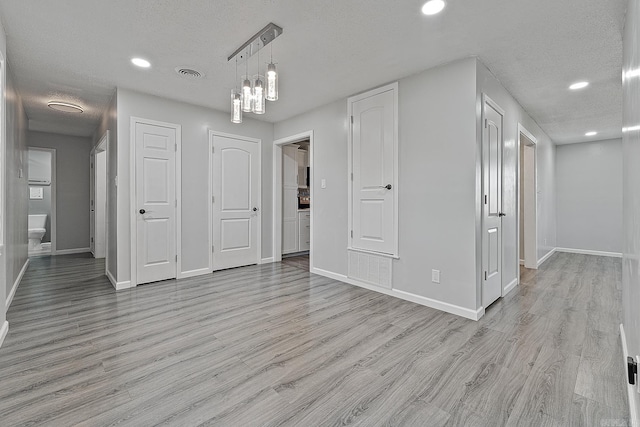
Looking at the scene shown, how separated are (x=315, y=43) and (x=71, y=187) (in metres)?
6.31

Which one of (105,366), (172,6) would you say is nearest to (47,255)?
(105,366)

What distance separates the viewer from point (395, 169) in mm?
3291

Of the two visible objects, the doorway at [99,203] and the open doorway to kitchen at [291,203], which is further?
the doorway at [99,203]

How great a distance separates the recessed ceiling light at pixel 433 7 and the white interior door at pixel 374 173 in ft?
3.95

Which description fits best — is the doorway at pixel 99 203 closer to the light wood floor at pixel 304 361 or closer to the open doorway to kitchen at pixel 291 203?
the light wood floor at pixel 304 361

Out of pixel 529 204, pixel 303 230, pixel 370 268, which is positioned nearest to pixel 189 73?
pixel 370 268

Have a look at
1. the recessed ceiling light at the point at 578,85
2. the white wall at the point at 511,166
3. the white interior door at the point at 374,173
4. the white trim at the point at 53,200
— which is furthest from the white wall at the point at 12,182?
the recessed ceiling light at the point at 578,85

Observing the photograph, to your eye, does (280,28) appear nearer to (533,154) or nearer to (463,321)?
(463,321)

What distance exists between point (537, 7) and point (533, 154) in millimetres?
3465

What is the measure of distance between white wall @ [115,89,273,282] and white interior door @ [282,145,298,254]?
40.8 inches

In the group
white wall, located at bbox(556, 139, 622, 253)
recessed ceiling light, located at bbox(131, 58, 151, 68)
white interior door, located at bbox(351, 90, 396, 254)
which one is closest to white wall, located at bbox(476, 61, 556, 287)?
white interior door, located at bbox(351, 90, 396, 254)

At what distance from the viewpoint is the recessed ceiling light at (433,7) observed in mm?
2017

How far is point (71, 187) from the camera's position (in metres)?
6.12

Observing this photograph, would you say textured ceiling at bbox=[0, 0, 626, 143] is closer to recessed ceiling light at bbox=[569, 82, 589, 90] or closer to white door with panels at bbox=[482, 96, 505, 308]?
recessed ceiling light at bbox=[569, 82, 589, 90]
